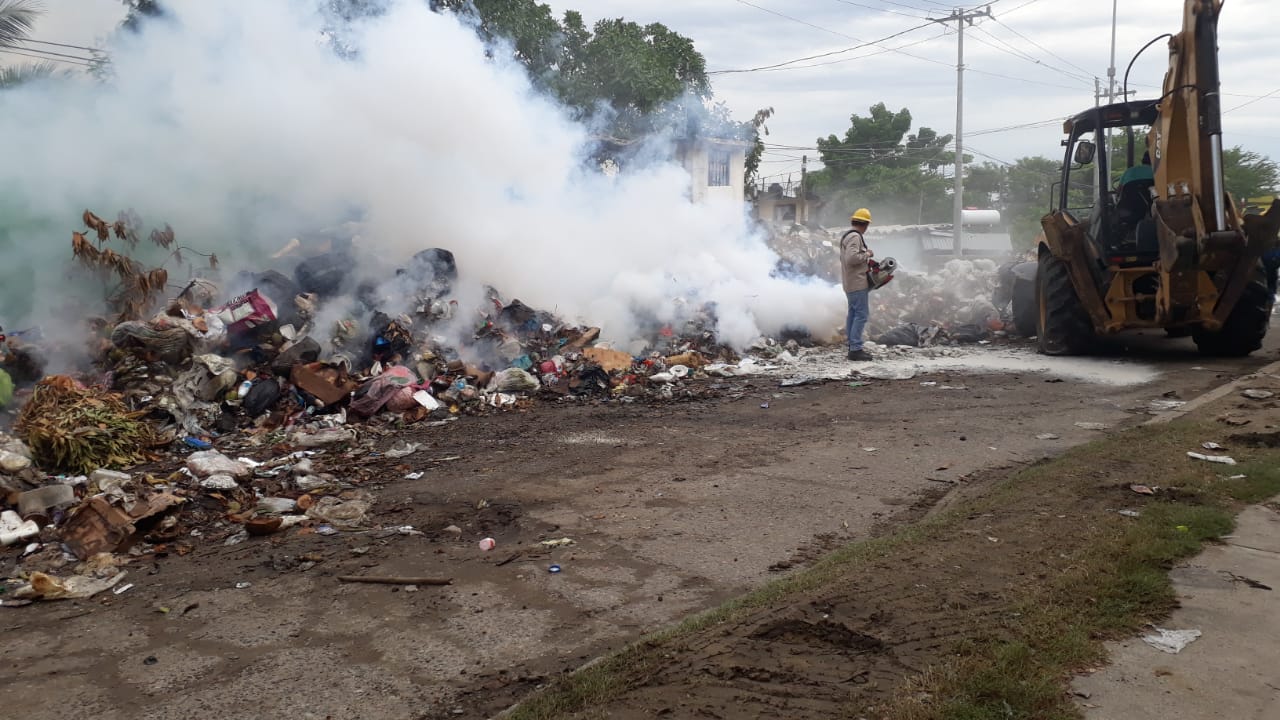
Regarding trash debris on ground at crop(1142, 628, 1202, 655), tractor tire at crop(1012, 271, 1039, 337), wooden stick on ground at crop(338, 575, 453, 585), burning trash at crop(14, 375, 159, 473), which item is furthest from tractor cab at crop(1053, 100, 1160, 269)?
burning trash at crop(14, 375, 159, 473)

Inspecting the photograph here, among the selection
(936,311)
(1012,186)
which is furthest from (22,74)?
(1012,186)

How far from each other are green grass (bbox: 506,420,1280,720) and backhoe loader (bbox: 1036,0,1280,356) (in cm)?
384

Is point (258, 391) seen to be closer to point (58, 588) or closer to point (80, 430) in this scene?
point (80, 430)

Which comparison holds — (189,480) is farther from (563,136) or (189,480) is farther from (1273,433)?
(563,136)

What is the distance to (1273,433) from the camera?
5.45 meters

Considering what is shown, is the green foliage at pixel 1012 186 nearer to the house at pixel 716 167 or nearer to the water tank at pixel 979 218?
the water tank at pixel 979 218

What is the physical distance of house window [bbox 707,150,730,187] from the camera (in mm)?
23141

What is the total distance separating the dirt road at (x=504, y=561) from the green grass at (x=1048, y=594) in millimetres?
300

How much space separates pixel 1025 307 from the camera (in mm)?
11641

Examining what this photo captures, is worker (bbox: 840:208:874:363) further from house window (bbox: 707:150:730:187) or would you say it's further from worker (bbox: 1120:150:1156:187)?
house window (bbox: 707:150:730:187)

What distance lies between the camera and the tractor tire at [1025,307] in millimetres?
11545

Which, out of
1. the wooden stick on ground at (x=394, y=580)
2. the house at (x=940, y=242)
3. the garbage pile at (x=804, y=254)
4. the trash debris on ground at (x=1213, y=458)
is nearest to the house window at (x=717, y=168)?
the garbage pile at (x=804, y=254)

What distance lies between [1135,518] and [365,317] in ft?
24.1

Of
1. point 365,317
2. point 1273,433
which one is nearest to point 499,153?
point 365,317
